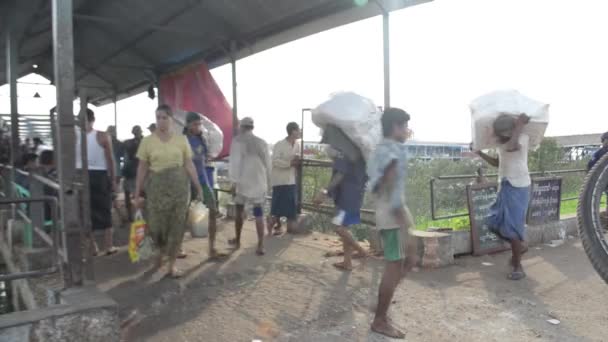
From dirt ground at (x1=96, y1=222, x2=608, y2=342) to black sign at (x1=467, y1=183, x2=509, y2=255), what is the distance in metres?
0.22

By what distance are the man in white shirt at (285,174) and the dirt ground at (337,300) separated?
114cm

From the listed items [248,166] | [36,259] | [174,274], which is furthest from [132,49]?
[174,274]

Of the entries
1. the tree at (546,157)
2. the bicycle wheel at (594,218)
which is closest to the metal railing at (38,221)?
the bicycle wheel at (594,218)

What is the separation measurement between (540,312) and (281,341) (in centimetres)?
218

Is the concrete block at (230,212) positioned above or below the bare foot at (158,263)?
above

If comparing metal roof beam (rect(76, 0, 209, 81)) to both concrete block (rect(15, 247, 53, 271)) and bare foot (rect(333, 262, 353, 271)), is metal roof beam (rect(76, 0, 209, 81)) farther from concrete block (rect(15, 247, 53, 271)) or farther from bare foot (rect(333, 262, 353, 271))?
bare foot (rect(333, 262, 353, 271))

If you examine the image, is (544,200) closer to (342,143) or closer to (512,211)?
(512,211)

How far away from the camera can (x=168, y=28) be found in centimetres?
664

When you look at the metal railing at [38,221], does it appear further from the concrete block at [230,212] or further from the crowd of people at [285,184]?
the concrete block at [230,212]

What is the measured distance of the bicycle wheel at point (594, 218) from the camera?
3.28 meters

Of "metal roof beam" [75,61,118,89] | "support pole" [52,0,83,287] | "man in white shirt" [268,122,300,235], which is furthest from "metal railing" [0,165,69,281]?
"metal roof beam" [75,61,118,89]

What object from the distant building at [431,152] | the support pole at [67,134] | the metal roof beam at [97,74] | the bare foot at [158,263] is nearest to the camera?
the support pole at [67,134]

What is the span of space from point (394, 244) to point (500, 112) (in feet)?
7.03

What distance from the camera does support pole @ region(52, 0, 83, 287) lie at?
308 centimetres
